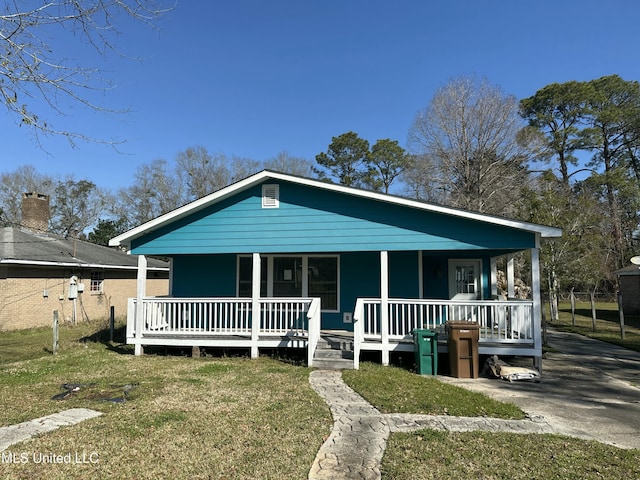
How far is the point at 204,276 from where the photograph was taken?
38.2 ft

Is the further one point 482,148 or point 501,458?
point 482,148

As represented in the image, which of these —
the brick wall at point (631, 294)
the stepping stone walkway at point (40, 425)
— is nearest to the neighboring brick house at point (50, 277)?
the stepping stone walkway at point (40, 425)

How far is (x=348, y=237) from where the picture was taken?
913 cm

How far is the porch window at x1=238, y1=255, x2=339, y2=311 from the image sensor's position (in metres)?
10.9

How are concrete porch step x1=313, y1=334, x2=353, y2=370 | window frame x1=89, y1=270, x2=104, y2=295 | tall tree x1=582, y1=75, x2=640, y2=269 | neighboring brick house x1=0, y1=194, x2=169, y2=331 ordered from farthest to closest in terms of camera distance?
tall tree x1=582, y1=75, x2=640, y2=269 → window frame x1=89, y1=270, x2=104, y2=295 → neighboring brick house x1=0, y1=194, x2=169, y2=331 → concrete porch step x1=313, y1=334, x2=353, y2=370

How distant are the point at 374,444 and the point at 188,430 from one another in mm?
2244

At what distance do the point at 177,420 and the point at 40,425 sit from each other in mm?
1680

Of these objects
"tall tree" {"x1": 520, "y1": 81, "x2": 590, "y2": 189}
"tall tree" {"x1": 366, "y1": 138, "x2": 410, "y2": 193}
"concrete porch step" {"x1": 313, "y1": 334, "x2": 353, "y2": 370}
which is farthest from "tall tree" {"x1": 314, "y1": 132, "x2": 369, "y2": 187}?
"concrete porch step" {"x1": 313, "y1": 334, "x2": 353, "y2": 370}

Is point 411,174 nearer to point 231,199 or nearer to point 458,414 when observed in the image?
point 231,199

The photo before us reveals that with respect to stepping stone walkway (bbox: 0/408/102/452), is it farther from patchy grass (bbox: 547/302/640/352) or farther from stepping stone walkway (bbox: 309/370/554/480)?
patchy grass (bbox: 547/302/640/352)

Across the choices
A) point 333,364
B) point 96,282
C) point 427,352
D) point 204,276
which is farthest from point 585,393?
point 96,282

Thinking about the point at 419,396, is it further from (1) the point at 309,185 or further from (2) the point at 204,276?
(2) the point at 204,276

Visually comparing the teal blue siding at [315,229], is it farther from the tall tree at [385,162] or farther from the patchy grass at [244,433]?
the tall tree at [385,162]

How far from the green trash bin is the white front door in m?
3.70
